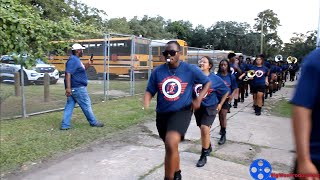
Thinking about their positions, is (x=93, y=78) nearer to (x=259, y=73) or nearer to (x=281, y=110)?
(x=259, y=73)

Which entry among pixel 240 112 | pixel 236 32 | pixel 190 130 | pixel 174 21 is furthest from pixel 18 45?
pixel 174 21

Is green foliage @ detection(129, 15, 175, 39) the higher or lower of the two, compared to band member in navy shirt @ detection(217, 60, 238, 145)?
higher

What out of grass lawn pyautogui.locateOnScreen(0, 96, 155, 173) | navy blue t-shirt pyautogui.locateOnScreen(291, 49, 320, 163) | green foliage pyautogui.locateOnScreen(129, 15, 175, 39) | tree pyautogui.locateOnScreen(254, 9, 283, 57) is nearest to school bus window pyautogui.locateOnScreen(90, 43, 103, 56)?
grass lawn pyautogui.locateOnScreen(0, 96, 155, 173)

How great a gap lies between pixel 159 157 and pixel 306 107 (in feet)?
12.3

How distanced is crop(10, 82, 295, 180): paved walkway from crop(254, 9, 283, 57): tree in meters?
61.4

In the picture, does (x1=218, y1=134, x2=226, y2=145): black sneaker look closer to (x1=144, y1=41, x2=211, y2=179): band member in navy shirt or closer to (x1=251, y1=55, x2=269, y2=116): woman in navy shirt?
(x1=144, y1=41, x2=211, y2=179): band member in navy shirt

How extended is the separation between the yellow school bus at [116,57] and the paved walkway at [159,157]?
14.0 feet

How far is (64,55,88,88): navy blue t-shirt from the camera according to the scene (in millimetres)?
6918

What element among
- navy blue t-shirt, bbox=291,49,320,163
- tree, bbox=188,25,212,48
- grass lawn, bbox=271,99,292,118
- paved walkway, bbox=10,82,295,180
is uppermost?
tree, bbox=188,25,212,48

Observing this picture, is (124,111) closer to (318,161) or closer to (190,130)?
(190,130)

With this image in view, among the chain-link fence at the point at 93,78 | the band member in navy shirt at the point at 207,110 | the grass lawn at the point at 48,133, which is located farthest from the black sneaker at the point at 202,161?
the chain-link fence at the point at 93,78

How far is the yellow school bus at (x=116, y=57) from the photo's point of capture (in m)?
11.1

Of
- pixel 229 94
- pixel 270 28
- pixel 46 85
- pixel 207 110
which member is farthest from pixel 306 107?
pixel 270 28

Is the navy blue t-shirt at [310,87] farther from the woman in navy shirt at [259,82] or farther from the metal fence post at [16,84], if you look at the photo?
the woman in navy shirt at [259,82]
